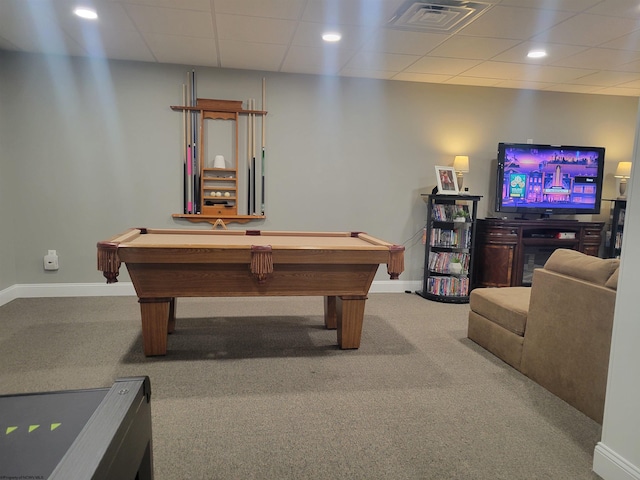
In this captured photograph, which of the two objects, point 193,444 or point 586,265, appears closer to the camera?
point 193,444

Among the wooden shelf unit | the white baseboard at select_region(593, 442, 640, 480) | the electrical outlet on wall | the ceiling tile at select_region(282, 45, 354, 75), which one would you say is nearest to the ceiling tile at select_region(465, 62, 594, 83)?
the ceiling tile at select_region(282, 45, 354, 75)

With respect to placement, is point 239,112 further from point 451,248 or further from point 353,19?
point 451,248

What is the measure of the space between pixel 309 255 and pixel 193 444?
1.24 m

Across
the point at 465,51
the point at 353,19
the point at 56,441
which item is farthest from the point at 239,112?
the point at 56,441

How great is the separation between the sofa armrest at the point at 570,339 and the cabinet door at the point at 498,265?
2.08m

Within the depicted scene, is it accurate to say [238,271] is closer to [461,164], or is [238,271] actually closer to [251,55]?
[251,55]

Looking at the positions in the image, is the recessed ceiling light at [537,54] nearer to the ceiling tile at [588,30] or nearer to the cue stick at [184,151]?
the ceiling tile at [588,30]

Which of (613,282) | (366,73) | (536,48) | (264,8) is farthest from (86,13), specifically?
(613,282)

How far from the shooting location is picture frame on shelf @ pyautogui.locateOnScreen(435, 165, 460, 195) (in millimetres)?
4555

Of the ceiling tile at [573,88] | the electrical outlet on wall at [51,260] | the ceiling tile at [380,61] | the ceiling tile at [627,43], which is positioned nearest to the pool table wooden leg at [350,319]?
the ceiling tile at [380,61]

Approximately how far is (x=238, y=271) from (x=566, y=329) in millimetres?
1931

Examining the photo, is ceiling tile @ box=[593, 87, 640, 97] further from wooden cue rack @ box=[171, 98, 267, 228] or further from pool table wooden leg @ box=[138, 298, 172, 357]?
pool table wooden leg @ box=[138, 298, 172, 357]

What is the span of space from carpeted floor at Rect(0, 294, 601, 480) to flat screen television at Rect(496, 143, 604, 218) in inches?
74.6

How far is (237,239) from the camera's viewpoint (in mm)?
3146
